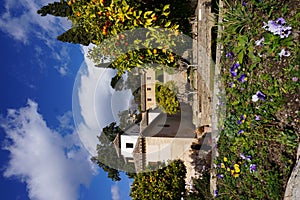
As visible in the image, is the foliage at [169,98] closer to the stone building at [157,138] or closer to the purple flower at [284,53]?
the stone building at [157,138]

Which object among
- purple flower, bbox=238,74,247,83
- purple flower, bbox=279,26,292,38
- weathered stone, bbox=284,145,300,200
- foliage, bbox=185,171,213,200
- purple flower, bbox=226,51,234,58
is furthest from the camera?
foliage, bbox=185,171,213,200

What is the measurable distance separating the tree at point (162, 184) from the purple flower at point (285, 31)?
10922 mm

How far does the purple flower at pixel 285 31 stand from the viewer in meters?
4.85

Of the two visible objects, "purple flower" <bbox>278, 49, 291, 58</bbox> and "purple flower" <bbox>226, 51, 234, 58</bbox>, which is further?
"purple flower" <bbox>226, 51, 234, 58</bbox>

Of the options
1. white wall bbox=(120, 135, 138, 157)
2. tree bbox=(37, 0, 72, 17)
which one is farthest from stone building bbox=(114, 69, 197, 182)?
tree bbox=(37, 0, 72, 17)

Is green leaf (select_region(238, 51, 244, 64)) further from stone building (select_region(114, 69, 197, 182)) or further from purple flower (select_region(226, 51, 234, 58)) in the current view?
stone building (select_region(114, 69, 197, 182))

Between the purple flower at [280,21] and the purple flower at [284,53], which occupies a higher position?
the purple flower at [280,21]

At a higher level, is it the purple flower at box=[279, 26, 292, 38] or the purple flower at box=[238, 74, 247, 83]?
the purple flower at box=[279, 26, 292, 38]

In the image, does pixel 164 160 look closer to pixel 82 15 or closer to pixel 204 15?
pixel 204 15

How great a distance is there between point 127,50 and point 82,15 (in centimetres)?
139

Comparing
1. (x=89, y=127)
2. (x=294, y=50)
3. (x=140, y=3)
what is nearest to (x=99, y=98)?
(x=89, y=127)

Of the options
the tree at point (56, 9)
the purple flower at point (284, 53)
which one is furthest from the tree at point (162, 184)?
the tree at point (56, 9)

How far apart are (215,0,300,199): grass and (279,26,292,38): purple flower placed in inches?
1.0

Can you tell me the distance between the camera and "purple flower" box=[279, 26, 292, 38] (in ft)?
15.9
